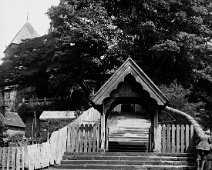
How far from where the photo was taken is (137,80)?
17.4m

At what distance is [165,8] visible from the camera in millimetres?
39500

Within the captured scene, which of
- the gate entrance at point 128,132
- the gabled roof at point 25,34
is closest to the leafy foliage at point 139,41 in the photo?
the gate entrance at point 128,132

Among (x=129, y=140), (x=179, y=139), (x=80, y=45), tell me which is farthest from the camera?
(x=80, y=45)

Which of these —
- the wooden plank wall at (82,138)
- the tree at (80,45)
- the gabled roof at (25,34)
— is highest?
the gabled roof at (25,34)

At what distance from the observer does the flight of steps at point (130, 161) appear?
16.0 meters

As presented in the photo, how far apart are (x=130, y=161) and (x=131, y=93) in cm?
307

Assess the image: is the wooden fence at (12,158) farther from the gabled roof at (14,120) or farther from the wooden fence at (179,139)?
the gabled roof at (14,120)

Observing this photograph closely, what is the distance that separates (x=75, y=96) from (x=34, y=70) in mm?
6241

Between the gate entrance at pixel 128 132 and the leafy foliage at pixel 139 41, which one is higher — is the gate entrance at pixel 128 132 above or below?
below

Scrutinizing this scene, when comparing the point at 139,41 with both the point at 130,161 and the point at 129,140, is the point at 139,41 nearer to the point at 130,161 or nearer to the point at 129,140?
the point at 129,140

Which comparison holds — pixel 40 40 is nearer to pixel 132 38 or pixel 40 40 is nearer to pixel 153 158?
pixel 132 38

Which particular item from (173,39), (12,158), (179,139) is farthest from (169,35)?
(12,158)

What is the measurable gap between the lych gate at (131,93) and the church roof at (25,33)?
76.2 metres

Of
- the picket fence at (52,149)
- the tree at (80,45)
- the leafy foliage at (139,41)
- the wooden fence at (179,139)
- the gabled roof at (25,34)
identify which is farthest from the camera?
the gabled roof at (25,34)
